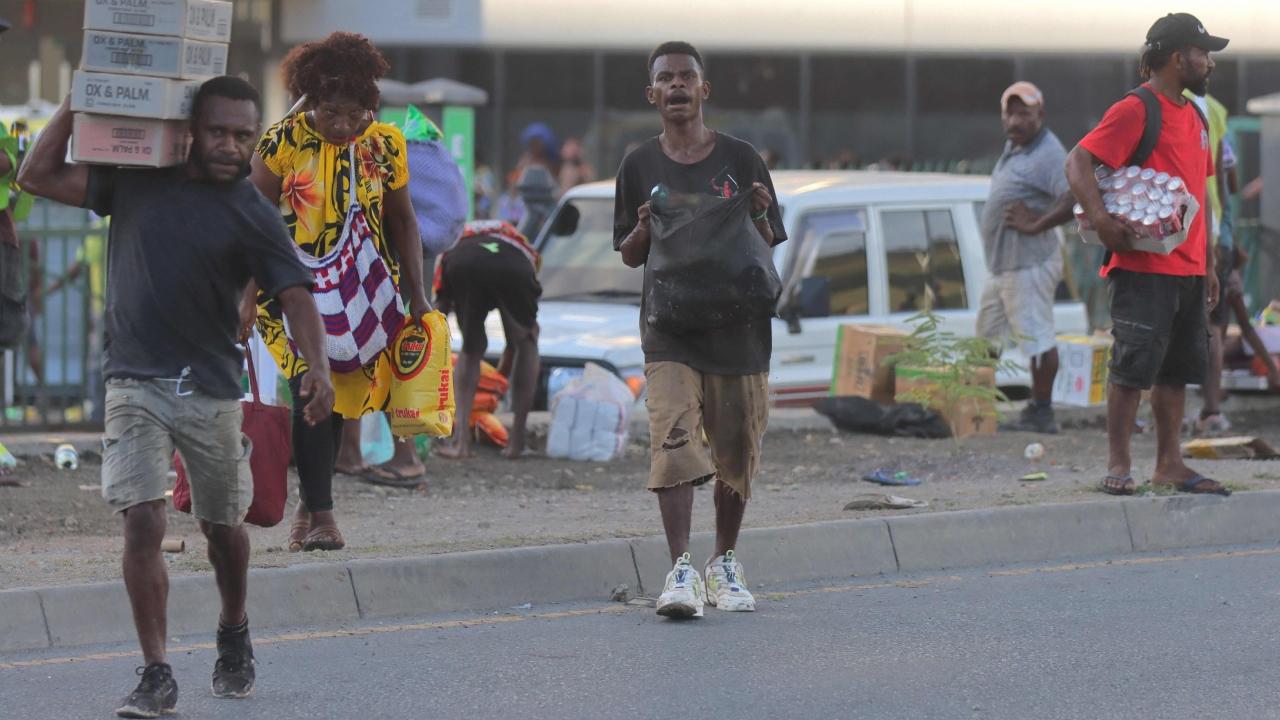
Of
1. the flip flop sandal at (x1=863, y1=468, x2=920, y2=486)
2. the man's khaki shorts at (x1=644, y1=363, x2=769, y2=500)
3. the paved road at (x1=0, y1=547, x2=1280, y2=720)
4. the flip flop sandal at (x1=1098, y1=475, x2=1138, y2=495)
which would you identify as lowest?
the paved road at (x1=0, y1=547, x2=1280, y2=720)

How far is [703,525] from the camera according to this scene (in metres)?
8.64

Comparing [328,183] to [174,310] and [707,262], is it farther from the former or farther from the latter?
[174,310]

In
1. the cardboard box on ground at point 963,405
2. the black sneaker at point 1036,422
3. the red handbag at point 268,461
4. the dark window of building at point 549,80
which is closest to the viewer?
the red handbag at point 268,461

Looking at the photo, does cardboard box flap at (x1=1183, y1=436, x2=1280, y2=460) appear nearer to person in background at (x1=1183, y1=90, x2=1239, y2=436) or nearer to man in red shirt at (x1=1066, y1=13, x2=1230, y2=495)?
person in background at (x1=1183, y1=90, x2=1239, y2=436)

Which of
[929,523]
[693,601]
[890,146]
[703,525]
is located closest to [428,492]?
[703,525]

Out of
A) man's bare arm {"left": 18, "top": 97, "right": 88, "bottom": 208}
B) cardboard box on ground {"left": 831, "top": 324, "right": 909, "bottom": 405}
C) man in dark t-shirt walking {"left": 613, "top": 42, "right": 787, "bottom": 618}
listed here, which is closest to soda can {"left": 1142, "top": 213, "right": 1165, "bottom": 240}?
man in dark t-shirt walking {"left": 613, "top": 42, "right": 787, "bottom": 618}

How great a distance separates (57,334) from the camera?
12477mm

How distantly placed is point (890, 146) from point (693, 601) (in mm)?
19478

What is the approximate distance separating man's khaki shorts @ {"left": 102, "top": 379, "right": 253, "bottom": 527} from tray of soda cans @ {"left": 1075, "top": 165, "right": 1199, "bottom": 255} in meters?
4.43

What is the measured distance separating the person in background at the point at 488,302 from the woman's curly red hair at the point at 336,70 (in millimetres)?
3275

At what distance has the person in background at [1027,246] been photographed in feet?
38.9

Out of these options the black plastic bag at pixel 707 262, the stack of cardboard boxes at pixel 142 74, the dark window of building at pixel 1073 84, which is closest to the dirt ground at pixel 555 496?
the black plastic bag at pixel 707 262

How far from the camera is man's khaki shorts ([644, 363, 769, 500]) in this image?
6.94 metres

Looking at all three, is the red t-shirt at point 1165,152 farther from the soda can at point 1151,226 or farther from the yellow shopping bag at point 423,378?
the yellow shopping bag at point 423,378
